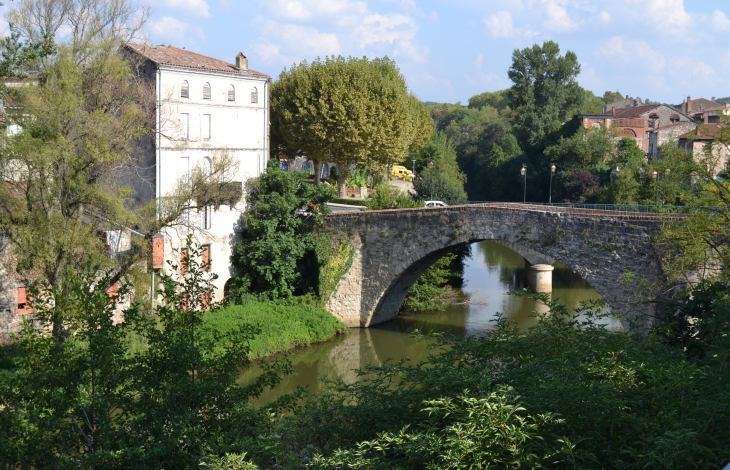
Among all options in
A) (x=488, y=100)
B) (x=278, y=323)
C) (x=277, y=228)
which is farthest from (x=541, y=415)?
(x=488, y=100)

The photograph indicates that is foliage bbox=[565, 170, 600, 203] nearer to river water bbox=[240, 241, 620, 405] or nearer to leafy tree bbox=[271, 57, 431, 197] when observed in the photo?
river water bbox=[240, 241, 620, 405]

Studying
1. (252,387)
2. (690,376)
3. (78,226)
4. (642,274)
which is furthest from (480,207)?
(690,376)

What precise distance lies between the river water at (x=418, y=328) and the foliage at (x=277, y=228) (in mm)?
2186

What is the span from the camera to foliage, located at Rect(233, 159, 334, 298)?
21.0m

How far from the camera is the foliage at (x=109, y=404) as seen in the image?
699cm

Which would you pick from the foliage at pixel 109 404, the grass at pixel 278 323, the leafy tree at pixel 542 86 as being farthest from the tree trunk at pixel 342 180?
the foliage at pixel 109 404

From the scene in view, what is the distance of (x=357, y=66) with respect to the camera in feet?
96.8

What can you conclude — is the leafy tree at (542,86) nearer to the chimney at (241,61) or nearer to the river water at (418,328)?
the river water at (418,328)

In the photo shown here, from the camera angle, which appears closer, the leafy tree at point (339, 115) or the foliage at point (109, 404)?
the foliage at point (109, 404)

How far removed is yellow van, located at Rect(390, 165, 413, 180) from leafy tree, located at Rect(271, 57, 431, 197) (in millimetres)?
13328

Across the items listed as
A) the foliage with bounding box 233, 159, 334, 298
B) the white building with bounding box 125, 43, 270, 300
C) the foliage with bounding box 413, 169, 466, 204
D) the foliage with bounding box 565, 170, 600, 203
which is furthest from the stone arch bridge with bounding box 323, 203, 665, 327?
the foliage with bounding box 565, 170, 600, 203

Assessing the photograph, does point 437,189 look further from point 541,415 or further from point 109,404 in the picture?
point 541,415

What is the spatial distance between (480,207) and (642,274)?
14.1 ft

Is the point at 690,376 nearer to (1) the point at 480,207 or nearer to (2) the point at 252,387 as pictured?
(2) the point at 252,387
